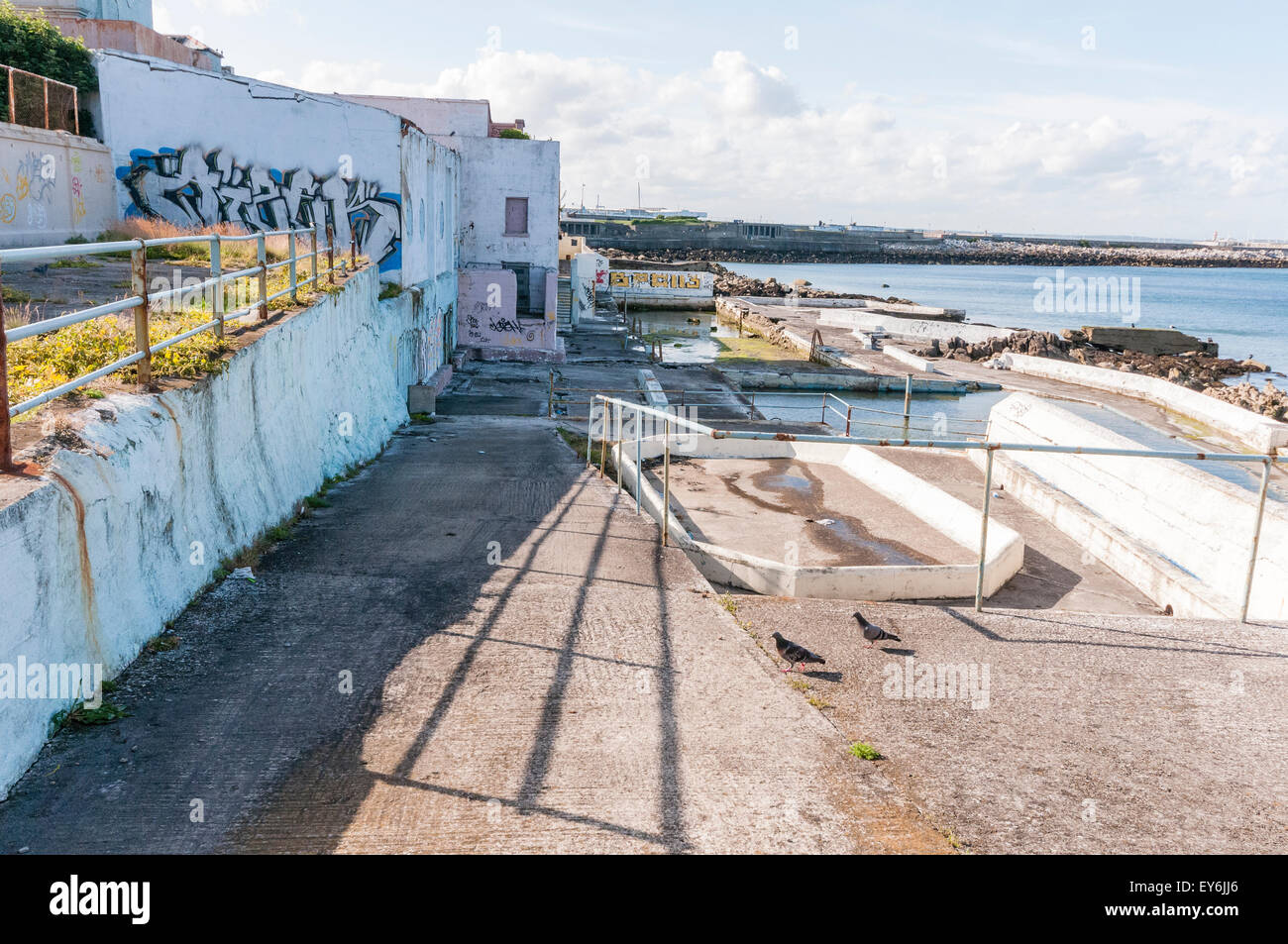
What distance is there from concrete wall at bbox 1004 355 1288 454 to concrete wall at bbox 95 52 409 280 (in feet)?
81.5

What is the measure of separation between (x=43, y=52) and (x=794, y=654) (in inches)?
912

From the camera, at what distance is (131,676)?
17.3 ft

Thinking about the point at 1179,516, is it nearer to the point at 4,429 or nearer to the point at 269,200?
the point at 4,429

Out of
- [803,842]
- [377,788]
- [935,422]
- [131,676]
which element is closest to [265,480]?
[131,676]

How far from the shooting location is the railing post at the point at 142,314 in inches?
237

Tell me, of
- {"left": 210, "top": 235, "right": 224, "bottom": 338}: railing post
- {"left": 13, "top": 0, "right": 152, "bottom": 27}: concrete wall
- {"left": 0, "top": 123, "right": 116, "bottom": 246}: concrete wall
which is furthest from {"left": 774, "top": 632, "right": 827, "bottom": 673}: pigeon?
{"left": 13, "top": 0, "right": 152, "bottom": 27}: concrete wall

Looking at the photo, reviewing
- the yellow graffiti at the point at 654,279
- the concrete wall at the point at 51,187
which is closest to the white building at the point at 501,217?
the concrete wall at the point at 51,187

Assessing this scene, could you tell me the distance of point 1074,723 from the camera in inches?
238

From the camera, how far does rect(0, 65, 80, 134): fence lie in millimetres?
17203

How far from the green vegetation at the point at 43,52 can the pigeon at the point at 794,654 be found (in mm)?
20754

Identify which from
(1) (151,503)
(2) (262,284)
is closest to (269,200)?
(2) (262,284)

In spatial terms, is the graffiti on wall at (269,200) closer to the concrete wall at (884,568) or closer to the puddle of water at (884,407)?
the concrete wall at (884,568)

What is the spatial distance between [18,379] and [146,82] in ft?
56.4
